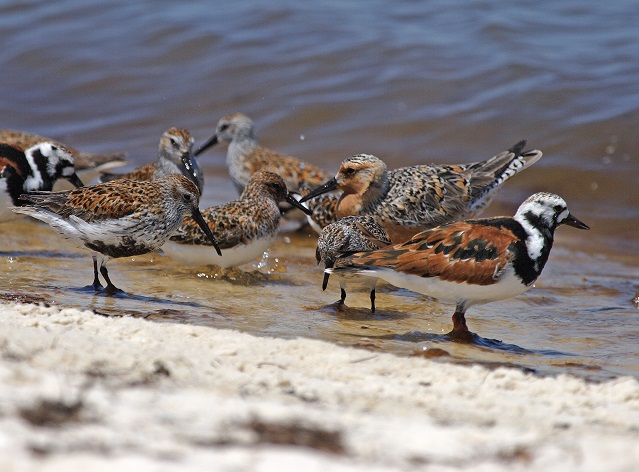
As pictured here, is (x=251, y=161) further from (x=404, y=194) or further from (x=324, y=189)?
(x=404, y=194)

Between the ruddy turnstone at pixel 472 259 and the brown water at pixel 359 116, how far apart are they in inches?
15.3

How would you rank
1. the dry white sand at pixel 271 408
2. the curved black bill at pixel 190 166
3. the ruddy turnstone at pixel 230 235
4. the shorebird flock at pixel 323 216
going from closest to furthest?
the dry white sand at pixel 271 408 → the shorebird flock at pixel 323 216 → the ruddy turnstone at pixel 230 235 → the curved black bill at pixel 190 166

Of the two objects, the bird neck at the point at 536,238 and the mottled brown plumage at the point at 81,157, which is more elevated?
the mottled brown plumage at the point at 81,157

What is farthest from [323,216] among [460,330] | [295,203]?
[460,330]

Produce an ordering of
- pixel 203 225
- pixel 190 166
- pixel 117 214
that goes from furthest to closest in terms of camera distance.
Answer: pixel 190 166
pixel 203 225
pixel 117 214

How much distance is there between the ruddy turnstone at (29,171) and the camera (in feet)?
30.1

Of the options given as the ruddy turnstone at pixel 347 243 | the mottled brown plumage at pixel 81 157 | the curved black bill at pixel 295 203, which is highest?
the mottled brown plumage at pixel 81 157

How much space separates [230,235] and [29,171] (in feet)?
8.20

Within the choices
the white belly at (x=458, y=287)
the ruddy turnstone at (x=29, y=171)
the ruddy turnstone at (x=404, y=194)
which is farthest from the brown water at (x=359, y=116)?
the ruddy turnstone at (x=404, y=194)

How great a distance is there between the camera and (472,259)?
21.2ft

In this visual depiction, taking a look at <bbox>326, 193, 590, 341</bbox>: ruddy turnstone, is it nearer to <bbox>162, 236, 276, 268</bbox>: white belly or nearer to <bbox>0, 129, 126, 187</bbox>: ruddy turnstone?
<bbox>162, 236, 276, 268</bbox>: white belly

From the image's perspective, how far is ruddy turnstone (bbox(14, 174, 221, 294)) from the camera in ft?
23.9

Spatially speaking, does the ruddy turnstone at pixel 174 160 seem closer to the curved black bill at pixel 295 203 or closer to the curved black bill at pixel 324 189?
the curved black bill at pixel 295 203

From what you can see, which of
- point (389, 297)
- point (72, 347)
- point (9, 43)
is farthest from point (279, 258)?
point (9, 43)
